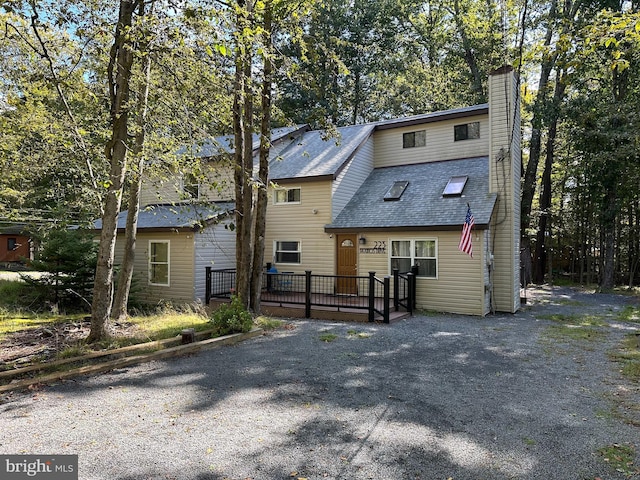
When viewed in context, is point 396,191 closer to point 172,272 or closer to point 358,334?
point 358,334

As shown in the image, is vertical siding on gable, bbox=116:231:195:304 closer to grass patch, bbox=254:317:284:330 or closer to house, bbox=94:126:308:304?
house, bbox=94:126:308:304

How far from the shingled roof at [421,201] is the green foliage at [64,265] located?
23.2 ft

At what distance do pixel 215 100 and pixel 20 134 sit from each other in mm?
5320

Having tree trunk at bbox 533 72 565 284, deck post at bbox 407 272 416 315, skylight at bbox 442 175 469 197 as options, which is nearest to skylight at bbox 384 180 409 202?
skylight at bbox 442 175 469 197

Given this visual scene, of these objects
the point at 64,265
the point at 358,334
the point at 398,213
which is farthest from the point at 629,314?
the point at 64,265

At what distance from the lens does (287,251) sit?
1409 centimetres

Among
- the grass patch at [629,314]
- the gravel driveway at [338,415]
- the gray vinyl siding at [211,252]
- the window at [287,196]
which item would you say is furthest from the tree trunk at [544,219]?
the gray vinyl siding at [211,252]

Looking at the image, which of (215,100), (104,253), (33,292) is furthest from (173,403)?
(33,292)

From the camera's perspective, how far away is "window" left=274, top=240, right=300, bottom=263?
13922mm

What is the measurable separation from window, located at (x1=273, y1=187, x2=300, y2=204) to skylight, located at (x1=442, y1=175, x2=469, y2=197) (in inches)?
189

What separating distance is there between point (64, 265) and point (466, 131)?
1306 centimetres

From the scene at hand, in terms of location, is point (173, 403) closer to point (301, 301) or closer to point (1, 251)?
point (301, 301)

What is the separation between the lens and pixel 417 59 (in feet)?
79.5

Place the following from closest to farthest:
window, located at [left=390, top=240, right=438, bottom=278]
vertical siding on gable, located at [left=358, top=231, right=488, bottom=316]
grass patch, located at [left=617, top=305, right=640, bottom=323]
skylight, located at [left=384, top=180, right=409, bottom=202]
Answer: grass patch, located at [left=617, top=305, right=640, bottom=323] < vertical siding on gable, located at [left=358, top=231, right=488, bottom=316] < window, located at [left=390, top=240, right=438, bottom=278] < skylight, located at [left=384, top=180, right=409, bottom=202]
